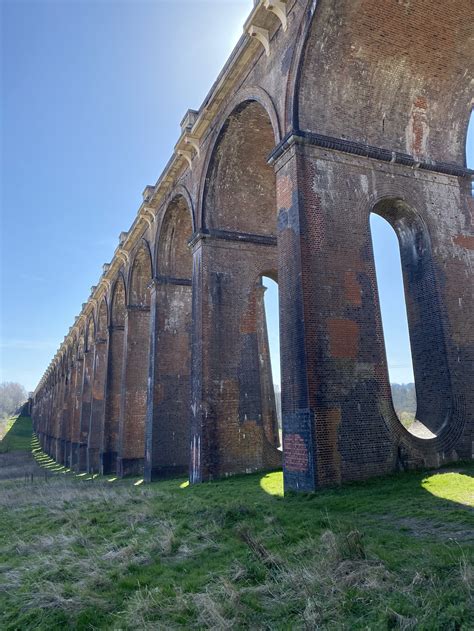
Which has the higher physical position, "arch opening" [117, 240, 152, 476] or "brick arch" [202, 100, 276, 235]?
"brick arch" [202, 100, 276, 235]

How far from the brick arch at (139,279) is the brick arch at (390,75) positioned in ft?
41.7

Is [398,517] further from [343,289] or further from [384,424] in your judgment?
[343,289]

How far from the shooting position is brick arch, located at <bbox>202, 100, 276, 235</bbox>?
1334 centimetres

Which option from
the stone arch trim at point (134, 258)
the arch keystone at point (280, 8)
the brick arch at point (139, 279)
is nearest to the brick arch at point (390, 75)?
the arch keystone at point (280, 8)

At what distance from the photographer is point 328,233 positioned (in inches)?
365

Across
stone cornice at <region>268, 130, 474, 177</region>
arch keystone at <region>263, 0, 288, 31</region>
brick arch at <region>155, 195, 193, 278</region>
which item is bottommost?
stone cornice at <region>268, 130, 474, 177</region>

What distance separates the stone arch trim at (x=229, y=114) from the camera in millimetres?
10430

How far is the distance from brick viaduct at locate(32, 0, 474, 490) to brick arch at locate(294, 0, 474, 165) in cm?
3

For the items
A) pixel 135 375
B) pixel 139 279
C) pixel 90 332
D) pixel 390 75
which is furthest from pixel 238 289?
pixel 90 332

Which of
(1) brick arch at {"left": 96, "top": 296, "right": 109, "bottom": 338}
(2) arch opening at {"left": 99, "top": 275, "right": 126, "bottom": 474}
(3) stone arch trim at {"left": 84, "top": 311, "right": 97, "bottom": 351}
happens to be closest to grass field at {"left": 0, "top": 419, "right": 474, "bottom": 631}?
(2) arch opening at {"left": 99, "top": 275, "right": 126, "bottom": 474}

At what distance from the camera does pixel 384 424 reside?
28.8ft

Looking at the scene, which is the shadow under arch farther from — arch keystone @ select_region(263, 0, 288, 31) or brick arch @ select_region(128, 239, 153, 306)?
arch keystone @ select_region(263, 0, 288, 31)

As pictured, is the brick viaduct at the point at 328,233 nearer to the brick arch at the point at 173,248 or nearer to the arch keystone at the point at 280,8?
the arch keystone at the point at 280,8

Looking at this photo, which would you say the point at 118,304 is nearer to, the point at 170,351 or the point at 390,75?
the point at 170,351
